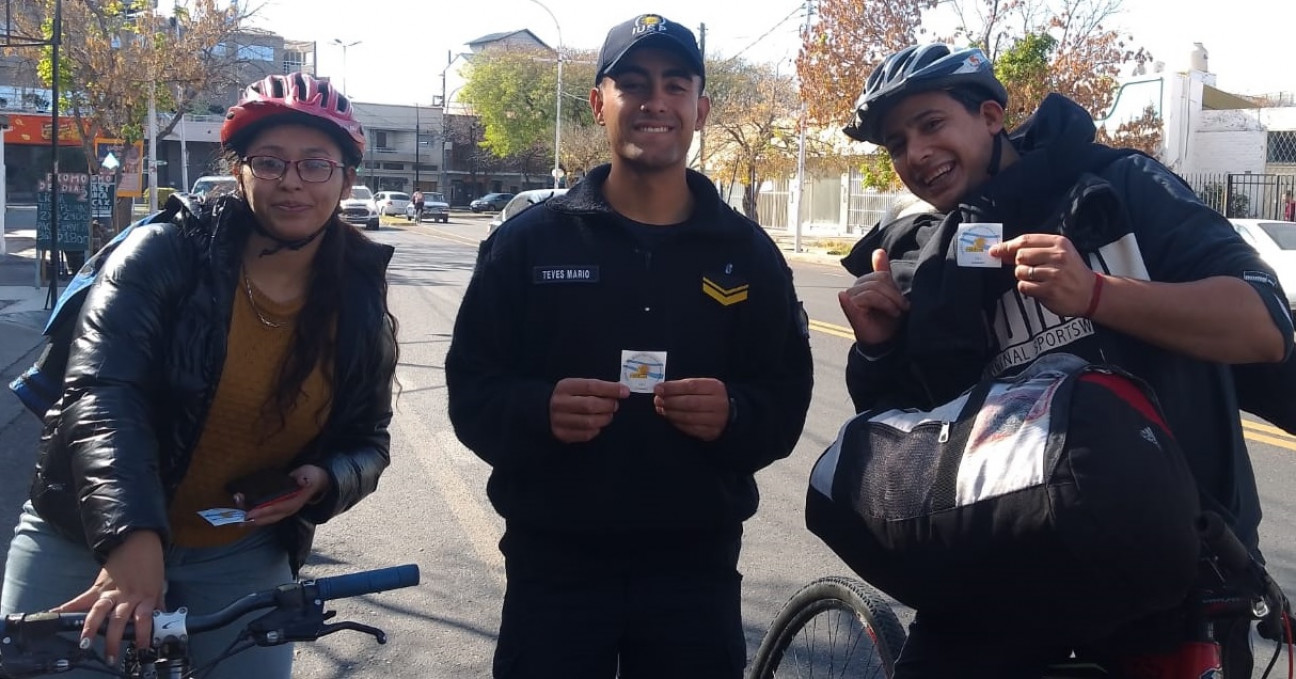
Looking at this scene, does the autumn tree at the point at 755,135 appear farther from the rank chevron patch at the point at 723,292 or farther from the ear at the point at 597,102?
the rank chevron patch at the point at 723,292

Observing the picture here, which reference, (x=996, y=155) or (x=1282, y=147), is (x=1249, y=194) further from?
(x=996, y=155)

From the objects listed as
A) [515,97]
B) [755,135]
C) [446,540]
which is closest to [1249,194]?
[755,135]

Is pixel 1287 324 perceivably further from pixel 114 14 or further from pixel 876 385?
pixel 114 14

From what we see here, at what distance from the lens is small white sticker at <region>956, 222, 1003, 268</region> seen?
2.34m

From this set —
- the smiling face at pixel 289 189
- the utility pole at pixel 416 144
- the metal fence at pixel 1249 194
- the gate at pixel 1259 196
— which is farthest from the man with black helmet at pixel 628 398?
the utility pole at pixel 416 144

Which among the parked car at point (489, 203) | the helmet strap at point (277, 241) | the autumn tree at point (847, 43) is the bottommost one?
the helmet strap at point (277, 241)

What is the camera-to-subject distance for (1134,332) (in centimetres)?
220

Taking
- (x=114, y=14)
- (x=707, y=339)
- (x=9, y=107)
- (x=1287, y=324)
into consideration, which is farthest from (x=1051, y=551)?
(x=9, y=107)

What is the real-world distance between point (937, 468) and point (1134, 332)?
0.44m

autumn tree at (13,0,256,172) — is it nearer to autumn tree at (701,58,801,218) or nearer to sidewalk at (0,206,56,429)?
sidewalk at (0,206,56,429)

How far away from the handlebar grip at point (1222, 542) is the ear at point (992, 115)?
3.30 ft

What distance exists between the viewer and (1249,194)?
96.7ft

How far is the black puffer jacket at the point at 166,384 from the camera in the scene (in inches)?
90.7

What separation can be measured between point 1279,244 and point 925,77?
16.6 metres
